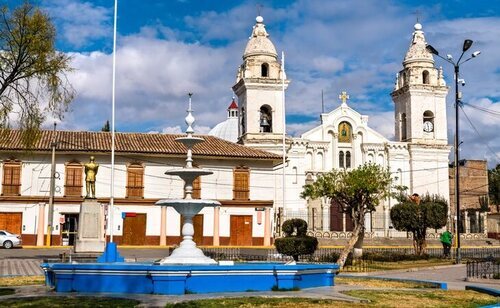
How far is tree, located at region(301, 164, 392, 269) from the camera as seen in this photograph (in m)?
23.2

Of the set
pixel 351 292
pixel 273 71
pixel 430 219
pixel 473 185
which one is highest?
pixel 273 71

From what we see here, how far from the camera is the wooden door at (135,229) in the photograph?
4062 centimetres

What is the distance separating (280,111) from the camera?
182 feet

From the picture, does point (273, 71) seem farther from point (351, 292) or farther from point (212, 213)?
point (351, 292)

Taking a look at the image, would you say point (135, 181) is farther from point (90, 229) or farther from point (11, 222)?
point (90, 229)

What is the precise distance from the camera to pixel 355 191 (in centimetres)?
2338

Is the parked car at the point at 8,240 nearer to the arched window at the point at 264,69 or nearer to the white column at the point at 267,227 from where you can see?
the white column at the point at 267,227

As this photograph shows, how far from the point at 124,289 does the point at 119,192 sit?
28.7 m

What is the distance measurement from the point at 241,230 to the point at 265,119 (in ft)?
52.7

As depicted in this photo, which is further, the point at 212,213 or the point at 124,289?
the point at 212,213

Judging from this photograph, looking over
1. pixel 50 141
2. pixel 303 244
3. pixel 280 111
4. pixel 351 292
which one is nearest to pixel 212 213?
pixel 50 141

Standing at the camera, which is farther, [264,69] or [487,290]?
[264,69]

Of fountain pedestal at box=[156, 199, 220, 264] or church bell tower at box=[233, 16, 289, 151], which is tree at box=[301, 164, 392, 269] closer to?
fountain pedestal at box=[156, 199, 220, 264]

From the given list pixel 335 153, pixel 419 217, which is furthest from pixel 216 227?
pixel 335 153
